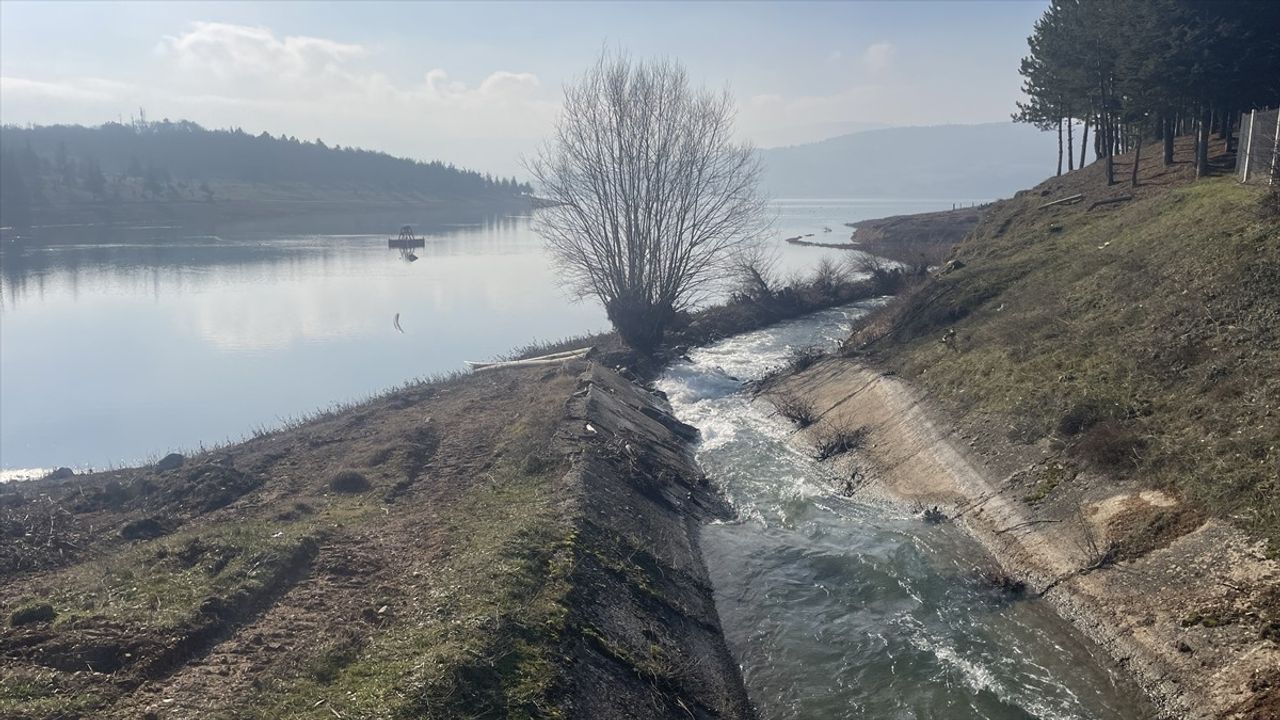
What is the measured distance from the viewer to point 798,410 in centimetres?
2528

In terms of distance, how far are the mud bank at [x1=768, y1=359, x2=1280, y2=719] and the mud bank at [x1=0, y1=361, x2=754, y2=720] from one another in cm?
510

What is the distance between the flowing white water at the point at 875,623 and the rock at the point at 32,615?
9083mm

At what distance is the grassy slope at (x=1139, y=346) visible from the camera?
13.5 m

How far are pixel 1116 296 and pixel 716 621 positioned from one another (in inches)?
561

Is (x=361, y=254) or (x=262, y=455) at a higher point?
(x=361, y=254)

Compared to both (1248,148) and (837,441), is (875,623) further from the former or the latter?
(1248,148)

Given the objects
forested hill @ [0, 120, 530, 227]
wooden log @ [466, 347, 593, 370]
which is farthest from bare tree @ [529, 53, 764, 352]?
forested hill @ [0, 120, 530, 227]

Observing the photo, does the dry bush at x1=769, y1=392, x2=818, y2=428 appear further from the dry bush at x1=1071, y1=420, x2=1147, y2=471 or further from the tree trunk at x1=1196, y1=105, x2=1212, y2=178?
the tree trunk at x1=1196, y1=105, x2=1212, y2=178

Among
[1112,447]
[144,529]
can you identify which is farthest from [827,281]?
[144,529]

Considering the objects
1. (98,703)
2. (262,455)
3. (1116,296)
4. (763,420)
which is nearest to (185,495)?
(262,455)

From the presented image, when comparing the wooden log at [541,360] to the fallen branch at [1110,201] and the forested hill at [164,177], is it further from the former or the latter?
the forested hill at [164,177]

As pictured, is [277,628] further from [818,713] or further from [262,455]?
[262,455]

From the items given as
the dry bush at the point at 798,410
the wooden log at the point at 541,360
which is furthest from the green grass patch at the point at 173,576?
the wooden log at the point at 541,360

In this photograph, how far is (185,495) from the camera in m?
17.8
